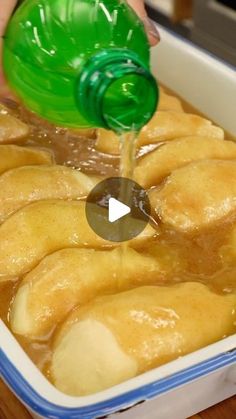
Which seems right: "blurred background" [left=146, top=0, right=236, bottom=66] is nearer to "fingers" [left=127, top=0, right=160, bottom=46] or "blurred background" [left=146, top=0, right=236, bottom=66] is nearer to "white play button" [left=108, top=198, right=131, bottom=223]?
"fingers" [left=127, top=0, right=160, bottom=46]

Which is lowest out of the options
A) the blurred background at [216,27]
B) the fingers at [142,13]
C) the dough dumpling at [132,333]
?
the blurred background at [216,27]

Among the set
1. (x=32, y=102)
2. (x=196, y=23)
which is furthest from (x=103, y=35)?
(x=196, y=23)

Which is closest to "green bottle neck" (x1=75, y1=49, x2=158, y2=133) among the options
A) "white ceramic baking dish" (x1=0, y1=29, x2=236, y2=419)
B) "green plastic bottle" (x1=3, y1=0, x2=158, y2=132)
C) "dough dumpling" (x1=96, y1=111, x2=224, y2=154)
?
"green plastic bottle" (x1=3, y1=0, x2=158, y2=132)

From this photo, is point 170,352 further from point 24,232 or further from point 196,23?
point 196,23

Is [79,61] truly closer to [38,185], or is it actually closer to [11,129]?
[38,185]

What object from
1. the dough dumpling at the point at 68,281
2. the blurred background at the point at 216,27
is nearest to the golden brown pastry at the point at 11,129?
the dough dumpling at the point at 68,281

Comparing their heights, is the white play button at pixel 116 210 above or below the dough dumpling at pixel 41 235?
above

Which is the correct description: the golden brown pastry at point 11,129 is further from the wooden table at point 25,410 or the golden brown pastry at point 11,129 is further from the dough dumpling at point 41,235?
the wooden table at point 25,410

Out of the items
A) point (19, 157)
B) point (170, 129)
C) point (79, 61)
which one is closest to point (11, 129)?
point (19, 157)
